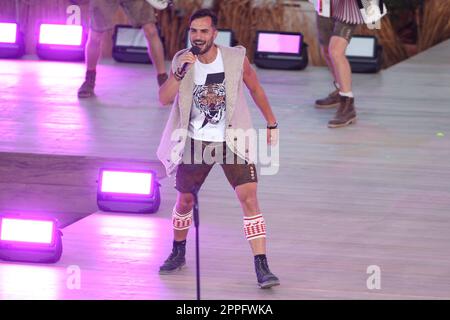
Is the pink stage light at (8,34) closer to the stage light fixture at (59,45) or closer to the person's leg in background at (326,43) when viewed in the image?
the stage light fixture at (59,45)

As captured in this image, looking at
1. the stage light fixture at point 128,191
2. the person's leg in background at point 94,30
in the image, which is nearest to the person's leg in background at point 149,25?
the person's leg in background at point 94,30

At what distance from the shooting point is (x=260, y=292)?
6723mm

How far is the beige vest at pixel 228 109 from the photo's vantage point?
6617 mm

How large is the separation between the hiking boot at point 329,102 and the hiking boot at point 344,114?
68 cm

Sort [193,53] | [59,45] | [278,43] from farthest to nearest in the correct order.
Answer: [59,45] → [278,43] → [193,53]

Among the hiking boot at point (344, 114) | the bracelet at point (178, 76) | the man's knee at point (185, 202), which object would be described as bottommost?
the hiking boot at point (344, 114)

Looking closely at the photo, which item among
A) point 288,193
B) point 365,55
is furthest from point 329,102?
point 288,193

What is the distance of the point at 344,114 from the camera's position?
35.2 ft

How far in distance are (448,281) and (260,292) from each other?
1.01 meters

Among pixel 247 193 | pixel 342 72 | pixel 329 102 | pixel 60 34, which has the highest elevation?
pixel 247 193

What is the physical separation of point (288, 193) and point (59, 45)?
5.53 metres

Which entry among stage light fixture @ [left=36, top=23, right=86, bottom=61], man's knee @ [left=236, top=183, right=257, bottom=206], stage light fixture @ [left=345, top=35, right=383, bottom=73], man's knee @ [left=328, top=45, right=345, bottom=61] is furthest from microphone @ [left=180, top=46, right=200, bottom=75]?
stage light fixture @ [left=36, top=23, right=86, bottom=61]

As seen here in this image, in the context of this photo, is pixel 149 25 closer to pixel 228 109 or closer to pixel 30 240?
pixel 30 240
